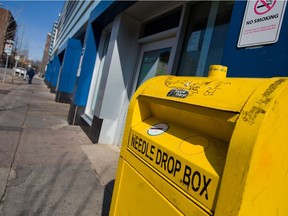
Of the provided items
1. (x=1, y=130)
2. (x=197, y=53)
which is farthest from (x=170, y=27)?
(x=1, y=130)

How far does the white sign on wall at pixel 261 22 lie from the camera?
187 cm

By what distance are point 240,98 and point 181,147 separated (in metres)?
0.42

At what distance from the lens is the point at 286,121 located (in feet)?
3.60

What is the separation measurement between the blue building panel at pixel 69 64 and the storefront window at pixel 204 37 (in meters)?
10.1

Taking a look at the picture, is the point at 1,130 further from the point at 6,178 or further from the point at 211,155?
the point at 211,155

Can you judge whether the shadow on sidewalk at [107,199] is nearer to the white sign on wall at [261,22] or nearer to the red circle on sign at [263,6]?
the white sign on wall at [261,22]

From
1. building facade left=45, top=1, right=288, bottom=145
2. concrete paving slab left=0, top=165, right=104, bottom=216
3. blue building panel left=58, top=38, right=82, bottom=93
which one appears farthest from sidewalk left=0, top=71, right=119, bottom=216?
blue building panel left=58, top=38, right=82, bottom=93

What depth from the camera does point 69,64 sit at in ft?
43.7

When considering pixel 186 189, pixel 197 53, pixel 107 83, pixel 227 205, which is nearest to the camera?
pixel 227 205

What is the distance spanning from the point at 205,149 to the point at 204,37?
8.56 feet

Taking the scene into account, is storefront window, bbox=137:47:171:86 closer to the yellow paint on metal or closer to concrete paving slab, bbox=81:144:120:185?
concrete paving slab, bbox=81:144:120:185

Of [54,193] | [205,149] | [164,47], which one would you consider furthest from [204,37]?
[54,193]

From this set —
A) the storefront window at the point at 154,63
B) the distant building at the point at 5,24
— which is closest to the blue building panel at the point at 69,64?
the storefront window at the point at 154,63

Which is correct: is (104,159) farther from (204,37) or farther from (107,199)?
(204,37)
